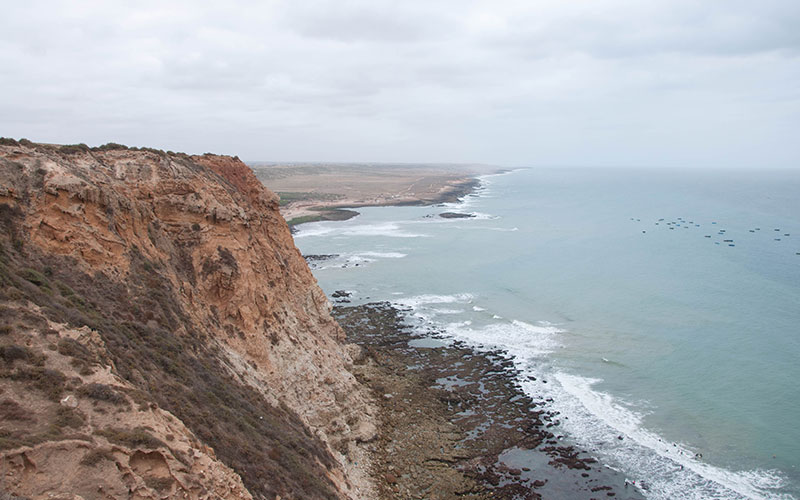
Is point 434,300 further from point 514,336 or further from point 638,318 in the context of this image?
point 638,318

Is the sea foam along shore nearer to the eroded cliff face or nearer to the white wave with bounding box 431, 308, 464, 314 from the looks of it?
the white wave with bounding box 431, 308, 464, 314

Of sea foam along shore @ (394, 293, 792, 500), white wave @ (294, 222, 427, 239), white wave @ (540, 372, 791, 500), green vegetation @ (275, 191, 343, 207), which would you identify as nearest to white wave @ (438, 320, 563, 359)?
sea foam along shore @ (394, 293, 792, 500)

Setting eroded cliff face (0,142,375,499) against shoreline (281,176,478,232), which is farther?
shoreline (281,176,478,232)

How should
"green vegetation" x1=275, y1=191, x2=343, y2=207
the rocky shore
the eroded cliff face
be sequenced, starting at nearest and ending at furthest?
the eroded cliff face → the rocky shore → "green vegetation" x1=275, y1=191, x2=343, y2=207

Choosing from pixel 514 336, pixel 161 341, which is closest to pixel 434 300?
pixel 514 336

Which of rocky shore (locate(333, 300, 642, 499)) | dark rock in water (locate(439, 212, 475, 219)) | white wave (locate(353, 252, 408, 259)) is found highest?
dark rock in water (locate(439, 212, 475, 219))

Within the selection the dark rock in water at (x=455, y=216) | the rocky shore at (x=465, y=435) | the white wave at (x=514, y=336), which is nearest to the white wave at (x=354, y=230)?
the dark rock in water at (x=455, y=216)

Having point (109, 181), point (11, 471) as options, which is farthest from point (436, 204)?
point (11, 471)

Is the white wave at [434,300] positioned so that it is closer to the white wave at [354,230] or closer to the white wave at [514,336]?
the white wave at [514,336]
